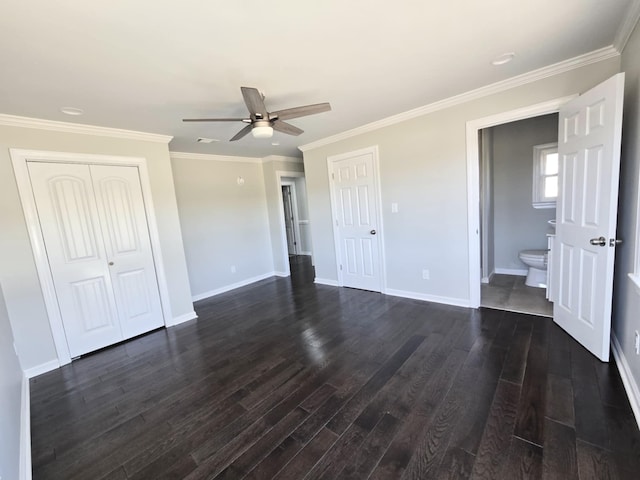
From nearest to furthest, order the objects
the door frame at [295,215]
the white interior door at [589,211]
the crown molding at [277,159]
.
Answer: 1. the white interior door at [589,211]
2. the crown molding at [277,159]
3. the door frame at [295,215]

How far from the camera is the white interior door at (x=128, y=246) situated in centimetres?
307

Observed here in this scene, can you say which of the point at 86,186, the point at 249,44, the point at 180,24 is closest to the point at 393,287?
the point at 249,44

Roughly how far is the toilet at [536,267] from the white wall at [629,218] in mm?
1512

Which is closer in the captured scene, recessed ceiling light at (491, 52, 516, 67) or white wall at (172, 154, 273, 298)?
recessed ceiling light at (491, 52, 516, 67)

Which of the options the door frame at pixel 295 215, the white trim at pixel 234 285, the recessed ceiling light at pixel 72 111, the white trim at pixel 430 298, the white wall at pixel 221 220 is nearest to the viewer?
the recessed ceiling light at pixel 72 111

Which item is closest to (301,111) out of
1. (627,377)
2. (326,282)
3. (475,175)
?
(475,175)

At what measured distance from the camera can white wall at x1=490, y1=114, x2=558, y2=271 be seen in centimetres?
406

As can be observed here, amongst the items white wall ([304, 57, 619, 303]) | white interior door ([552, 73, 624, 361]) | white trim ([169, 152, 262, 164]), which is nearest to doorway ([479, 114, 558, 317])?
white wall ([304, 57, 619, 303])

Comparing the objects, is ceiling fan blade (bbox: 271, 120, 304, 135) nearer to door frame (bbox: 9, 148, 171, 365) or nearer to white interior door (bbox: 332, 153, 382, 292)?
white interior door (bbox: 332, 153, 382, 292)

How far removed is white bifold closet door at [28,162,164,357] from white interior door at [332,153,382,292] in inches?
104

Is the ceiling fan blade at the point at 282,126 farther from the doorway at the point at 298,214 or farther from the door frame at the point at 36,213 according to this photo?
the doorway at the point at 298,214

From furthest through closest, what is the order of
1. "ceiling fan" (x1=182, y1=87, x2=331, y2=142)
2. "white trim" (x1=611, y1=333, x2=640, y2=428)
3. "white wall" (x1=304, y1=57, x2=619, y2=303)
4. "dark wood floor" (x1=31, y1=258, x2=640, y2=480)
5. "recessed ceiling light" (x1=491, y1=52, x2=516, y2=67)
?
"white wall" (x1=304, y1=57, x2=619, y2=303) < "recessed ceiling light" (x1=491, y1=52, x2=516, y2=67) < "ceiling fan" (x1=182, y1=87, x2=331, y2=142) < "white trim" (x1=611, y1=333, x2=640, y2=428) < "dark wood floor" (x1=31, y1=258, x2=640, y2=480)

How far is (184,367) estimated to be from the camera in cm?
255

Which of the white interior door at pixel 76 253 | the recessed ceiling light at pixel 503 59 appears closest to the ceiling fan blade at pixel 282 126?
the recessed ceiling light at pixel 503 59
